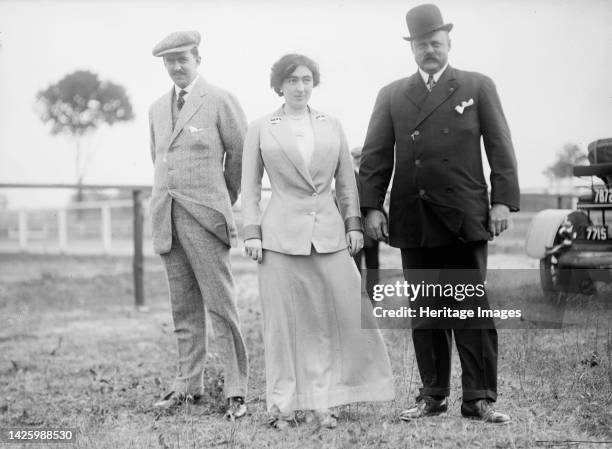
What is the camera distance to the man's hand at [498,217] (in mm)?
3326

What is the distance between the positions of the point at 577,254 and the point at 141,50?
348 cm

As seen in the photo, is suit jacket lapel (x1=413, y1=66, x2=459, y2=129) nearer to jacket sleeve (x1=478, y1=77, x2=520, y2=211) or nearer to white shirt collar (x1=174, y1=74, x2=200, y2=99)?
jacket sleeve (x1=478, y1=77, x2=520, y2=211)

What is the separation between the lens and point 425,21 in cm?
335

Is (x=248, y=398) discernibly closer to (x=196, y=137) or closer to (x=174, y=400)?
(x=174, y=400)

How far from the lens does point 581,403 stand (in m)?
3.60

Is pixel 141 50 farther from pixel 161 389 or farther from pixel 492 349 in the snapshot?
pixel 492 349

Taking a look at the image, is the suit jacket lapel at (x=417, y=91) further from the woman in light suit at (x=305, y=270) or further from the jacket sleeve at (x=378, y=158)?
the woman in light suit at (x=305, y=270)

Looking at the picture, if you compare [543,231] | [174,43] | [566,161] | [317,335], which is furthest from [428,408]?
[543,231]

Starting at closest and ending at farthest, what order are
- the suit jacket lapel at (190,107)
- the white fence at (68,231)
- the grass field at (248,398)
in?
the grass field at (248,398) → the suit jacket lapel at (190,107) → the white fence at (68,231)

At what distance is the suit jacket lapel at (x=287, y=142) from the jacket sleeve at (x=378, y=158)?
0.31m

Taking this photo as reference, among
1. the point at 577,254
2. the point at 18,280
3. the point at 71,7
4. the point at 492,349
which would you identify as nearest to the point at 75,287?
the point at 18,280

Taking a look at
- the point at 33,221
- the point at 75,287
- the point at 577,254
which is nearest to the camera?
the point at 577,254

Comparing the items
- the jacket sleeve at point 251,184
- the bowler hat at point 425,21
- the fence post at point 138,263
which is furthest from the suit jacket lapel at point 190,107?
the fence post at point 138,263

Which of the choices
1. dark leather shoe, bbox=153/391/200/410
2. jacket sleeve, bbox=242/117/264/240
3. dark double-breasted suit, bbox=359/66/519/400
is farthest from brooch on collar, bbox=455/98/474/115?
dark leather shoe, bbox=153/391/200/410
